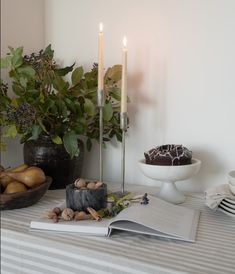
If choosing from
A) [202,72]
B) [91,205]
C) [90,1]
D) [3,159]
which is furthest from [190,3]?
[3,159]

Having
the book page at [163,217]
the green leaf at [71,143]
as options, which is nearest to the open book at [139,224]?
the book page at [163,217]

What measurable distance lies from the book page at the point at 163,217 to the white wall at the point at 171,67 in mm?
258

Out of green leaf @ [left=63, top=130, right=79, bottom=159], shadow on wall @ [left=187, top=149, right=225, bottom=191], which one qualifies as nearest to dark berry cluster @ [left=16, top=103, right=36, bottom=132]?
green leaf @ [left=63, top=130, right=79, bottom=159]

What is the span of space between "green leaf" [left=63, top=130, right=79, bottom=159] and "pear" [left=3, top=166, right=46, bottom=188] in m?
0.11

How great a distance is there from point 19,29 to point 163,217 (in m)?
0.74

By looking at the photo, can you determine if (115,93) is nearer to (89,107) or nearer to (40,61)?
(89,107)

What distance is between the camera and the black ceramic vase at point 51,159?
0.92 m

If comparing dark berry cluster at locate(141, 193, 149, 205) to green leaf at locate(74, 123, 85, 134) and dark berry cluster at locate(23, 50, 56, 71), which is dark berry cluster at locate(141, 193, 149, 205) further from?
dark berry cluster at locate(23, 50, 56, 71)

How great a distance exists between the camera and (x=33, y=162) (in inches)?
36.5

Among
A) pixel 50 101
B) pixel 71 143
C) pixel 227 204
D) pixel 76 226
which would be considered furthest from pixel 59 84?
pixel 227 204

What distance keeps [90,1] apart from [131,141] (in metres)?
0.46

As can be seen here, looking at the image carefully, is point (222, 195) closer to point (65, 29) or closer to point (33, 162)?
point (33, 162)

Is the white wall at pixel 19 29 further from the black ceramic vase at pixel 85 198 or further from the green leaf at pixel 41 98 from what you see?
the black ceramic vase at pixel 85 198

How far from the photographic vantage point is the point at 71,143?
2.91ft
